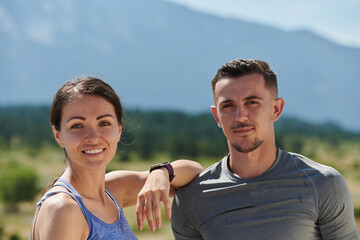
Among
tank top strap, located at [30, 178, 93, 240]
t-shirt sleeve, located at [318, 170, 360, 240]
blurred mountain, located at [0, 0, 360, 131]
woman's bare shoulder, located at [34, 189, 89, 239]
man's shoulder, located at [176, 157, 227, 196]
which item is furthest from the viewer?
blurred mountain, located at [0, 0, 360, 131]

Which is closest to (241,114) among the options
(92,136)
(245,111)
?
(245,111)

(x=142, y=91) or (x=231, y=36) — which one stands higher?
(x=231, y=36)

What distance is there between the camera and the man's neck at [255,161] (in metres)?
2.48

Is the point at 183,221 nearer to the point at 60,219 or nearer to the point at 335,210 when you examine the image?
the point at 335,210

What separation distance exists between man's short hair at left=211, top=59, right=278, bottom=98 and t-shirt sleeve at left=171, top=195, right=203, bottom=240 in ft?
2.45

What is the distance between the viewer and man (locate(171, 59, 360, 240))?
232 centimetres

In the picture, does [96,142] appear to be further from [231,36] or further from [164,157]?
[231,36]

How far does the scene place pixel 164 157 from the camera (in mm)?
42250

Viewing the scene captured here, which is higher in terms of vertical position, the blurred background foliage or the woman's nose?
the blurred background foliage

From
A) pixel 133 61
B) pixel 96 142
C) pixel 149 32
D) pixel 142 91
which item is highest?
pixel 149 32

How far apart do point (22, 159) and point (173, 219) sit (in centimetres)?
4494

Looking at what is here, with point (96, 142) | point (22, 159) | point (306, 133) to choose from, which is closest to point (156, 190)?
point (96, 142)

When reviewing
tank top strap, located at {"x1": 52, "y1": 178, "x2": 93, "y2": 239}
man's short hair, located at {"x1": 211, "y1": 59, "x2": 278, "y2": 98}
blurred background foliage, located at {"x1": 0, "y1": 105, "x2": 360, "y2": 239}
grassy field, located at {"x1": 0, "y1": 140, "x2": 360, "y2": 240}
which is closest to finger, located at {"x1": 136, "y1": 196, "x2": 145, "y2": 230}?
tank top strap, located at {"x1": 52, "y1": 178, "x2": 93, "y2": 239}

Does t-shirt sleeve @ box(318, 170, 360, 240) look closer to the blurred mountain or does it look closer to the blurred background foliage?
the blurred background foliage
